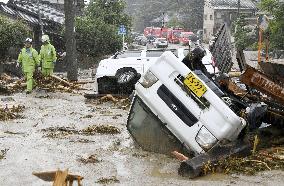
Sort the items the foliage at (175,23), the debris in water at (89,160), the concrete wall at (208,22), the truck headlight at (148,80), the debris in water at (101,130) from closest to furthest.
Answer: the truck headlight at (148,80), the debris in water at (89,160), the debris in water at (101,130), the concrete wall at (208,22), the foliage at (175,23)

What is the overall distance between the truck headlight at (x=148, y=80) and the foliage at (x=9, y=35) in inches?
599

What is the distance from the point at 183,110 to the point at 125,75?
6.86 m

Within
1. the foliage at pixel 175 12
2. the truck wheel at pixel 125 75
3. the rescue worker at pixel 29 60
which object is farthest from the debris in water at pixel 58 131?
the foliage at pixel 175 12

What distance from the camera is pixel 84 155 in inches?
307

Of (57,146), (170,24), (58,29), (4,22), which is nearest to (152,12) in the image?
(170,24)

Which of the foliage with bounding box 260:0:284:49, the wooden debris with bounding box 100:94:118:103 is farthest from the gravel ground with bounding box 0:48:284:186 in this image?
the foliage with bounding box 260:0:284:49

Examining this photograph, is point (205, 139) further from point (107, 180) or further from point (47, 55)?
point (47, 55)

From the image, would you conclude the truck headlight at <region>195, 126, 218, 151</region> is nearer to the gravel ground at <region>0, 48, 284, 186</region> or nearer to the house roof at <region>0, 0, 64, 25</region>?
the gravel ground at <region>0, 48, 284, 186</region>

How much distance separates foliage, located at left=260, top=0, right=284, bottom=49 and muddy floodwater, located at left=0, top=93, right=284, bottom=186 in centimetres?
2011

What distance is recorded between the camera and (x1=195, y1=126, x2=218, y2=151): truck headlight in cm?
679

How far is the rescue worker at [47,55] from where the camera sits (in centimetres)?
1541

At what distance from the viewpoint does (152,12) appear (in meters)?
74.4

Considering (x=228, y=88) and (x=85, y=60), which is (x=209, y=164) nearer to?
(x=228, y=88)

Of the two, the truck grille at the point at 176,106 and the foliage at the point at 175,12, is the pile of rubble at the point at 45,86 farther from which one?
the foliage at the point at 175,12
